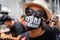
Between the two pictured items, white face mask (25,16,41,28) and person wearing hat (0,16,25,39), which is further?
person wearing hat (0,16,25,39)

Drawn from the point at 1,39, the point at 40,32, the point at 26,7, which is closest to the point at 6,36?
the point at 1,39

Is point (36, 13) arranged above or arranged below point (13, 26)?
above

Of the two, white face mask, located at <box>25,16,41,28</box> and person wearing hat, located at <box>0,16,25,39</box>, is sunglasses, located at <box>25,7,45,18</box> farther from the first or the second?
person wearing hat, located at <box>0,16,25,39</box>

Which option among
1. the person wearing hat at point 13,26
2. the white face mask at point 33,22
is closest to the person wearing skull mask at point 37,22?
the white face mask at point 33,22

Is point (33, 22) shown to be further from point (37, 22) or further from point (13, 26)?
point (13, 26)

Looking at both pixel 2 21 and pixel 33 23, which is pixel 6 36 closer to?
pixel 2 21

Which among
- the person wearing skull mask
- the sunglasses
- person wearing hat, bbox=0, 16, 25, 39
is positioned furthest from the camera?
person wearing hat, bbox=0, 16, 25, 39

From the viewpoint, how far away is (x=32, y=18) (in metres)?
3.49

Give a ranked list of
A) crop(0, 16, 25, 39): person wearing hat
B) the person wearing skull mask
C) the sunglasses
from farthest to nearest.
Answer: crop(0, 16, 25, 39): person wearing hat, the sunglasses, the person wearing skull mask

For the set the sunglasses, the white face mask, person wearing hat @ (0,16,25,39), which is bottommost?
person wearing hat @ (0,16,25,39)

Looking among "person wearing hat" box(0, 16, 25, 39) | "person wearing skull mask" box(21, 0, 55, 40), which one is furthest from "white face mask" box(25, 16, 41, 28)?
"person wearing hat" box(0, 16, 25, 39)

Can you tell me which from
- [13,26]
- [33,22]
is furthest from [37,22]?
[13,26]

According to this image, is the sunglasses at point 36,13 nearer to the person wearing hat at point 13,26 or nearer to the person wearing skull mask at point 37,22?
the person wearing skull mask at point 37,22

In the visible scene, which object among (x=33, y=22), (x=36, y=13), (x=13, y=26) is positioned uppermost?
(x=36, y=13)
